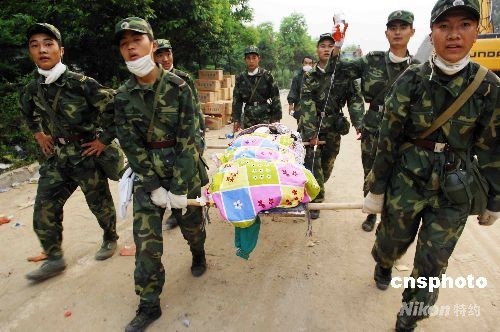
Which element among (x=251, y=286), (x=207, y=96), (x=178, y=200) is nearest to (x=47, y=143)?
(x=178, y=200)

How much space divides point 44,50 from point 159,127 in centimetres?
145

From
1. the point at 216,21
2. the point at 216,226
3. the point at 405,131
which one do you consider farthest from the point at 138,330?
the point at 216,21

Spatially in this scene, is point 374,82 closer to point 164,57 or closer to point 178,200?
point 178,200

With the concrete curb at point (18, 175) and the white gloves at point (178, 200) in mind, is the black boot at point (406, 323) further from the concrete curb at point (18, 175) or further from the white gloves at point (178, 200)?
the concrete curb at point (18, 175)

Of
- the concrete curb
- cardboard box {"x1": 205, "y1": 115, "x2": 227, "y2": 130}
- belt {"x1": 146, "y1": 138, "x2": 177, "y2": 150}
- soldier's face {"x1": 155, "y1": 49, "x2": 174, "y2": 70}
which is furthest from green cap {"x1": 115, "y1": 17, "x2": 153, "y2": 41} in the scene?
cardboard box {"x1": 205, "y1": 115, "x2": 227, "y2": 130}

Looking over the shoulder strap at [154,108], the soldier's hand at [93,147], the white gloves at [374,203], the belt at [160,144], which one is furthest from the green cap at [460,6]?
the soldier's hand at [93,147]

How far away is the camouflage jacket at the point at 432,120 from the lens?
7.30 ft

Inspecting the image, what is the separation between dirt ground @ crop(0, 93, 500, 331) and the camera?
295 cm

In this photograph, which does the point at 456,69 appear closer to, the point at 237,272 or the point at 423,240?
the point at 423,240

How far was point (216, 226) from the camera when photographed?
4680 millimetres

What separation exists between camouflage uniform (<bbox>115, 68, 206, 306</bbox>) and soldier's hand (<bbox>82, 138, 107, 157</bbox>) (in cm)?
78

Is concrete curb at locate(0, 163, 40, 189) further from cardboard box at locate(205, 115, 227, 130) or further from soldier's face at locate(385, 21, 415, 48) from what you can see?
soldier's face at locate(385, 21, 415, 48)

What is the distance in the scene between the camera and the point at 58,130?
11.6 ft

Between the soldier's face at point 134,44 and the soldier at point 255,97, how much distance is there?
349 centimetres
